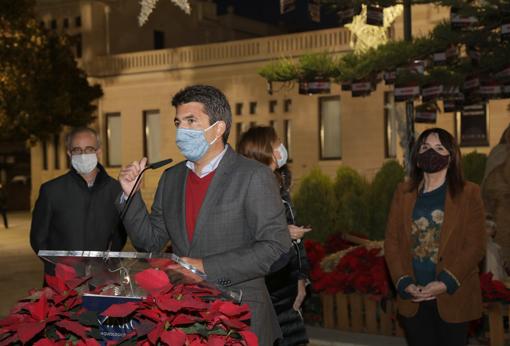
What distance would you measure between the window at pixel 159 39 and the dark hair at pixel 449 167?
34.8 m

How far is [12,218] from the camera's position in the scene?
3052cm

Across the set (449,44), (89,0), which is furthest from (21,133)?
(449,44)

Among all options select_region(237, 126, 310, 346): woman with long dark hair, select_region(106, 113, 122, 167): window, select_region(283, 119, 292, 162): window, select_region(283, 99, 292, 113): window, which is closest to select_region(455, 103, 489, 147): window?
select_region(283, 119, 292, 162): window

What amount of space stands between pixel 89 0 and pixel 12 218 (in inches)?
439

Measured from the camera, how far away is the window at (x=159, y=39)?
3853cm

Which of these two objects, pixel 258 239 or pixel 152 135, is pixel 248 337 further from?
pixel 152 135

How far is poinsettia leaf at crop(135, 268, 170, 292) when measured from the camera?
2.53 m

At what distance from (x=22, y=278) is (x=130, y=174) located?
35.7ft

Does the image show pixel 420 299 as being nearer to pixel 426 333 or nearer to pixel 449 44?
pixel 426 333

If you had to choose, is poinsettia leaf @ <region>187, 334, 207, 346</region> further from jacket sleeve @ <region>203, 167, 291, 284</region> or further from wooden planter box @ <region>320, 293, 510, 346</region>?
wooden planter box @ <region>320, 293, 510, 346</region>

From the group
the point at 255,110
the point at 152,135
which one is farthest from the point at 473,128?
the point at 152,135

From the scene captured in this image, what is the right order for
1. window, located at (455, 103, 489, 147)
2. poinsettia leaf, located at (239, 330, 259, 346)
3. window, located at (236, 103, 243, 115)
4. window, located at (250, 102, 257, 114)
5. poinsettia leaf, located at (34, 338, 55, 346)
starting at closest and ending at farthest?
1. poinsettia leaf, located at (34, 338, 55, 346)
2. poinsettia leaf, located at (239, 330, 259, 346)
3. window, located at (455, 103, 489, 147)
4. window, located at (250, 102, 257, 114)
5. window, located at (236, 103, 243, 115)

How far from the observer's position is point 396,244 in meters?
4.79

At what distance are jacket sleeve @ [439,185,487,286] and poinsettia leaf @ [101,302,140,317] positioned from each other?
2545mm
